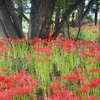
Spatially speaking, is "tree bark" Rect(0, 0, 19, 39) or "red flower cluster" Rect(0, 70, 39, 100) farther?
"tree bark" Rect(0, 0, 19, 39)

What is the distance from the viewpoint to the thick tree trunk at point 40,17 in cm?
870

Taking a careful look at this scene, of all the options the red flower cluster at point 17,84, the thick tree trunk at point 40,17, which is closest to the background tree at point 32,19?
the thick tree trunk at point 40,17

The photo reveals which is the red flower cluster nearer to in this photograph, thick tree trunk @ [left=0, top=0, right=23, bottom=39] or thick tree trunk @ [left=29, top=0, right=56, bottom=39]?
thick tree trunk @ [left=0, top=0, right=23, bottom=39]

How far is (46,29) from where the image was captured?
895 centimetres

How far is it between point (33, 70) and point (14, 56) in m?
1.19

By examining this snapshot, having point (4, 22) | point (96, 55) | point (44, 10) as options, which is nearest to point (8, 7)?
point (4, 22)

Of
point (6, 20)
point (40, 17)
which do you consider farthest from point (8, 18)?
point (40, 17)

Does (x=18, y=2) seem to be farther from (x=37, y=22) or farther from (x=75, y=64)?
(x=75, y=64)

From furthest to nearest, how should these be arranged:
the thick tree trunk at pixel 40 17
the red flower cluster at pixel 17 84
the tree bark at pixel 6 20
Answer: the thick tree trunk at pixel 40 17
the tree bark at pixel 6 20
the red flower cluster at pixel 17 84

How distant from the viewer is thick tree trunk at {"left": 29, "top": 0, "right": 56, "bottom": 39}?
8.70 metres

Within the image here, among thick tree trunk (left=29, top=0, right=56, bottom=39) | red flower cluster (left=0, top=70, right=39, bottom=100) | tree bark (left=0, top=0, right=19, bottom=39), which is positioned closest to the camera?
red flower cluster (left=0, top=70, right=39, bottom=100)

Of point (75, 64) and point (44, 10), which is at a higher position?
point (44, 10)

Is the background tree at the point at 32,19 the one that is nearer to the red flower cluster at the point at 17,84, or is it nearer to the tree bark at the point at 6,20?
the tree bark at the point at 6,20

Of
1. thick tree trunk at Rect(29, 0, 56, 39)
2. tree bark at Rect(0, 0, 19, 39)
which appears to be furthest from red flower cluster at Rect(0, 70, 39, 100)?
thick tree trunk at Rect(29, 0, 56, 39)
